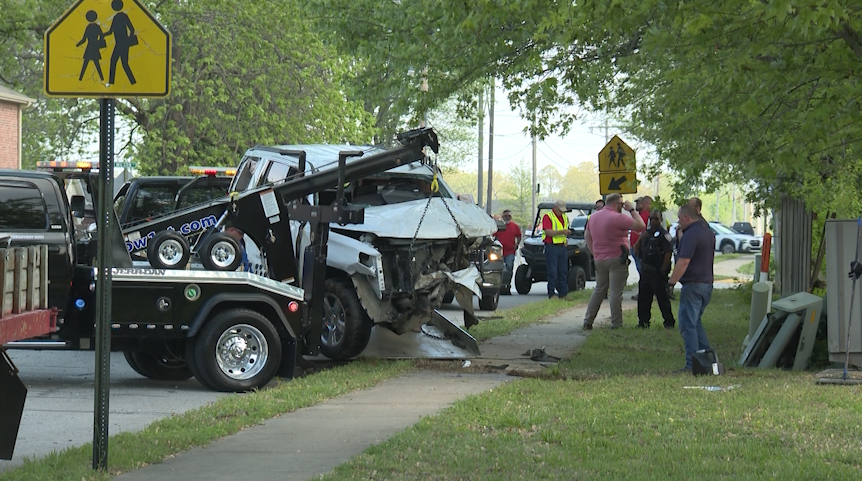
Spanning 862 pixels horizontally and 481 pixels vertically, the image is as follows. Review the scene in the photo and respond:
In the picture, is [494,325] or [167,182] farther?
[494,325]

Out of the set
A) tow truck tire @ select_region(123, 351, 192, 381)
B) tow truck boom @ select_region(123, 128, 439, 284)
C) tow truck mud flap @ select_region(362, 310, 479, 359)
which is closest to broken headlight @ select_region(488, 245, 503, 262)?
tow truck mud flap @ select_region(362, 310, 479, 359)

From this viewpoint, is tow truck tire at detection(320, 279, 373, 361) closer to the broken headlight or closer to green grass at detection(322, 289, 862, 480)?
green grass at detection(322, 289, 862, 480)

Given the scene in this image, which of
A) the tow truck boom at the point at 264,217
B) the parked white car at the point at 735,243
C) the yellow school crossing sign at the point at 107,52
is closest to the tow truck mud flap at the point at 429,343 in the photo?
the tow truck boom at the point at 264,217

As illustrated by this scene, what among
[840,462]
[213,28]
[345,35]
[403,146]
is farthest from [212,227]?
[213,28]

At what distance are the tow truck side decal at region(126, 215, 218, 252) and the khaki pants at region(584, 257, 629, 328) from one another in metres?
6.57

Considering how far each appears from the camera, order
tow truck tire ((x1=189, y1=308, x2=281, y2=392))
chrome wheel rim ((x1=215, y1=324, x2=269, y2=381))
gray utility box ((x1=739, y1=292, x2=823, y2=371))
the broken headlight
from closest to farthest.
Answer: tow truck tire ((x1=189, y1=308, x2=281, y2=392)) < chrome wheel rim ((x1=215, y1=324, x2=269, y2=381)) < gray utility box ((x1=739, y1=292, x2=823, y2=371)) < the broken headlight

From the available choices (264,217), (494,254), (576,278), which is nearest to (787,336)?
(264,217)

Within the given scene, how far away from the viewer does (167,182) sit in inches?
626

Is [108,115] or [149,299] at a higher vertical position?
[108,115]

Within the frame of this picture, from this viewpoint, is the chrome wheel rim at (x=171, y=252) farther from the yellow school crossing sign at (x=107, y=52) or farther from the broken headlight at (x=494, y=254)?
the broken headlight at (x=494, y=254)

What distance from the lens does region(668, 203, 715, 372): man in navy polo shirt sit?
11766mm

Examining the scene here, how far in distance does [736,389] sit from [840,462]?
331 centimetres

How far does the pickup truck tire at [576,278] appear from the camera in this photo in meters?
25.2

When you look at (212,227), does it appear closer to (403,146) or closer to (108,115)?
(403,146)
